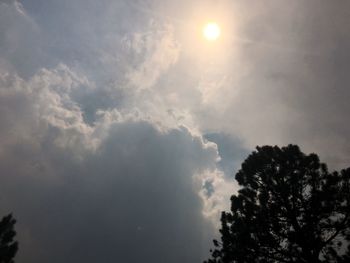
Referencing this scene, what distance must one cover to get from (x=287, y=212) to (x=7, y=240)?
27.0 metres

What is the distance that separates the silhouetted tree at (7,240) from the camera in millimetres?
25906

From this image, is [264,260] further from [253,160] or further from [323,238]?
[253,160]

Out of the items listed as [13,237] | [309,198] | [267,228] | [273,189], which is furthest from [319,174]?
[13,237]

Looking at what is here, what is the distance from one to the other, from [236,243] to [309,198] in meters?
4.70

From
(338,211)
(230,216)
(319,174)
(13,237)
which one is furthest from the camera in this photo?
(13,237)

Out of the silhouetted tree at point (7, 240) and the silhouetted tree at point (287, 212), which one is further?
the silhouetted tree at point (7, 240)

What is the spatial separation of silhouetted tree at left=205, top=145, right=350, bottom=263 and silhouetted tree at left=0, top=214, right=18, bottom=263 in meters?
21.3

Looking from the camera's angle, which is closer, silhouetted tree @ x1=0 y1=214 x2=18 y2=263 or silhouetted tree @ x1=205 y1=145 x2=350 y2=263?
silhouetted tree @ x1=205 y1=145 x2=350 y2=263

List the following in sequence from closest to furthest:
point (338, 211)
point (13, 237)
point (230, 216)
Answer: point (338, 211), point (230, 216), point (13, 237)

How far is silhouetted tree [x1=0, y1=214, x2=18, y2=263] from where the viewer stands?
25.9m

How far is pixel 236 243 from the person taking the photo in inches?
602

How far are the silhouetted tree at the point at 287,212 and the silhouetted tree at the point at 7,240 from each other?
840 inches

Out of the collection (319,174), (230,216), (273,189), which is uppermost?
(319,174)

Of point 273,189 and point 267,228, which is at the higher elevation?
point 273,189
